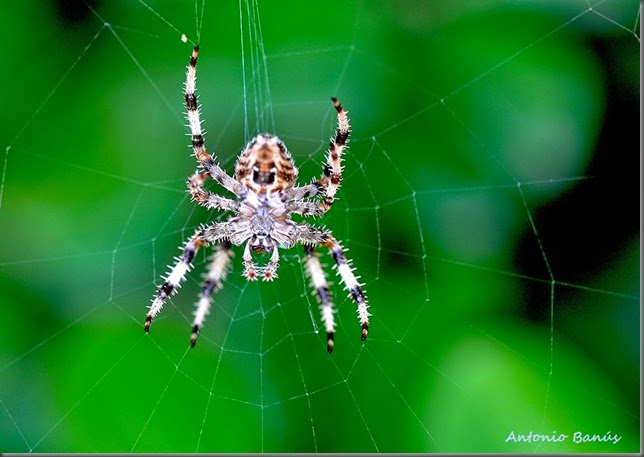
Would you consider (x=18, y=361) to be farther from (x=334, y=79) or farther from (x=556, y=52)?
(x=556, y=52)

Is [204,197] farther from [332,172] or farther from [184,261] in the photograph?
[332,172]

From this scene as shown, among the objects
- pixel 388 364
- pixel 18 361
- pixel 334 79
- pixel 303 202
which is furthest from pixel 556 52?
pixel 18 361

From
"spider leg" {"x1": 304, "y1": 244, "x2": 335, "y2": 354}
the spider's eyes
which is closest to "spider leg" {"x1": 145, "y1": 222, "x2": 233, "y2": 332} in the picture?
the spider's eyes

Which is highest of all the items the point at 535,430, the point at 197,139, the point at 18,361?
the point at 197,139

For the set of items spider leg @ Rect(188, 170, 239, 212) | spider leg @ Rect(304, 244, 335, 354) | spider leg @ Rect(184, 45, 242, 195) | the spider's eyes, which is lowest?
spider leg @ Rect(304, 244, 335, 354)

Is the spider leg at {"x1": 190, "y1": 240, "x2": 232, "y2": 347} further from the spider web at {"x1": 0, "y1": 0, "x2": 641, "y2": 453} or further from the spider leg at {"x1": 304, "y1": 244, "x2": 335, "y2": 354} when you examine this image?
the spider leg at {"x1": 304, "y1": 244, "x2": 335, "y2": 354}

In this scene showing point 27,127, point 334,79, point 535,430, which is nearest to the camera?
point 535,430

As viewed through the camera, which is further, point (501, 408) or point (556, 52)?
point (556, 52)
